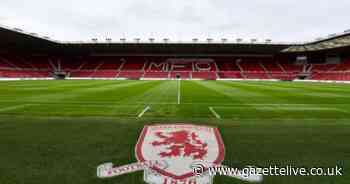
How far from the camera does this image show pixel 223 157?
4.17 m

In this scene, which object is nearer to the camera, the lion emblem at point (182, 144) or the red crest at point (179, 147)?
the red crest at point (179, 147)

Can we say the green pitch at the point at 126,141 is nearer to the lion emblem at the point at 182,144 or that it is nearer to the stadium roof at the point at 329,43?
the lion emblem at the point at 182,144

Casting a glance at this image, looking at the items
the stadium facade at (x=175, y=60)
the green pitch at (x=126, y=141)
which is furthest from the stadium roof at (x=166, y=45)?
the green pitch at (x=126, y=141)

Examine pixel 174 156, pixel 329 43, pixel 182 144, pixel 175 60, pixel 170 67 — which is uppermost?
pixel 175 60

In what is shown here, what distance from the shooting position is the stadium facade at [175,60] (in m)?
51.3

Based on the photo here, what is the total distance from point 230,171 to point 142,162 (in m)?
1.44

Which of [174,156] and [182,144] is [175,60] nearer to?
[182,144]

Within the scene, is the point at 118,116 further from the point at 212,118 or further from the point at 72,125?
the point at 212,118

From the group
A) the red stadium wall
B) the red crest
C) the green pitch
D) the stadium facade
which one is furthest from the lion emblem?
the red stadium wall

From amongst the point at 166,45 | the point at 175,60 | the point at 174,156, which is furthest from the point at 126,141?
the point at 175,60

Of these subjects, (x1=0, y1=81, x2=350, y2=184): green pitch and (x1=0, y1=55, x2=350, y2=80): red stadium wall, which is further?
(x1=0, y1=55, x2=350, y2=80): red stadium wall

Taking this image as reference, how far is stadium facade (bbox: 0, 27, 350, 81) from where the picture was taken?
2020 inches

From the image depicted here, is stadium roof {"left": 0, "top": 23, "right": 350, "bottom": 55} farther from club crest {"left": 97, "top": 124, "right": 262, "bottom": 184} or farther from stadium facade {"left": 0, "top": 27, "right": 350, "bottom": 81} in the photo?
club crest {"left": 97, "top": 124, "right": 262, "bottom": 184}

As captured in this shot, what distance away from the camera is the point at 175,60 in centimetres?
6569
